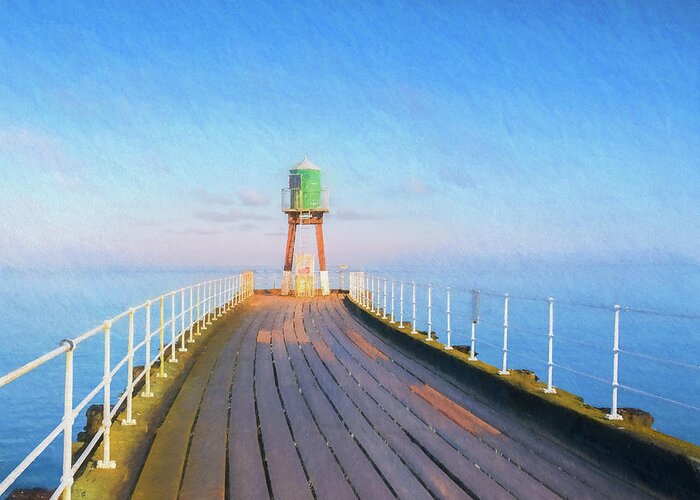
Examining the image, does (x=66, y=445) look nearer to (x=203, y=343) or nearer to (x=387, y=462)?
(x=387, y=462)

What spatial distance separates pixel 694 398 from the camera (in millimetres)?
57000

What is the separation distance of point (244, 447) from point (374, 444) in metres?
1.02

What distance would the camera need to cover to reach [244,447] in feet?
14.9

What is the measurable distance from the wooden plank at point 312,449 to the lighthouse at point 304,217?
17342mm

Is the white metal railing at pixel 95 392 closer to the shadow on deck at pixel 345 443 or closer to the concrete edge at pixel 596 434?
the shadow on deck at pixel 345 443

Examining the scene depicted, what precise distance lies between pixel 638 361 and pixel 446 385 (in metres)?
88.9

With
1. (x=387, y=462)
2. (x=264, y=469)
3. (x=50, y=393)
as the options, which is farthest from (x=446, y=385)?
(x=50, y=393)

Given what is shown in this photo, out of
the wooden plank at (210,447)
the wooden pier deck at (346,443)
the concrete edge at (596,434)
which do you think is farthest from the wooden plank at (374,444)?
the concrete edge at (596,434)

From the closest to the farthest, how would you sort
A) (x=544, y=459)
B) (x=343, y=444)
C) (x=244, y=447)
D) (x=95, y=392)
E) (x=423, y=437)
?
(x=95, y=392), (x=544, y=459), (x=244, y=447), (x=343, y=444), (x=423, y=437)

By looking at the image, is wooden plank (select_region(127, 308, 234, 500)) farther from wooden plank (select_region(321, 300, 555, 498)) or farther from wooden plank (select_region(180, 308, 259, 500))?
wooden plank (select_region(321, 300, 555, 498))

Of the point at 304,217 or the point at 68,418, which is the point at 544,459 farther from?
the point at 304,217

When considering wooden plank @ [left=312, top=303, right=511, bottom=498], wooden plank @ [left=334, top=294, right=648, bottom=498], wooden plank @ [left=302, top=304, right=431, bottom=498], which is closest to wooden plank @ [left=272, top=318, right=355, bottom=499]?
wooden plank @ [left=302, top=304, right=431, bottom=498]

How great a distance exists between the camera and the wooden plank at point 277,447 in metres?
3.69

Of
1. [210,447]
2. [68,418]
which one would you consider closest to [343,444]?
[210,447]
